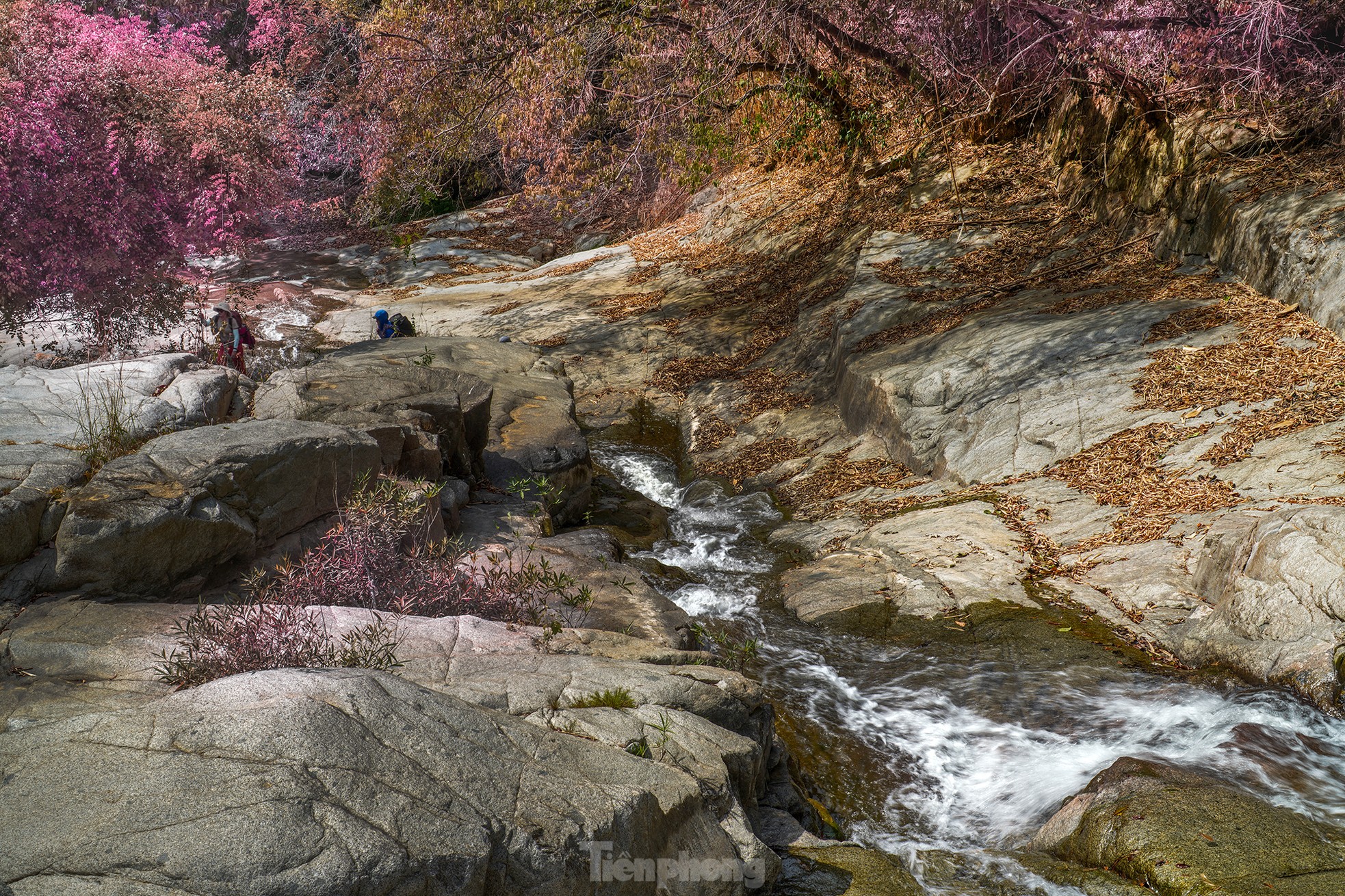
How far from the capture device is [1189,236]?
1058 cm

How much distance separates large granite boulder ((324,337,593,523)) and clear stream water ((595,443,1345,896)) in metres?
3.34

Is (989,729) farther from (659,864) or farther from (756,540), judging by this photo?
(756,540)

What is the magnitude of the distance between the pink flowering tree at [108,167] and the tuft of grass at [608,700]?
9711 mm

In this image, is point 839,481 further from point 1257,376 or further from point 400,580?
point 400,580

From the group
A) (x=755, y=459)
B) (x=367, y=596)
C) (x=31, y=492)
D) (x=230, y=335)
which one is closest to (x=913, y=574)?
(x=755, y=459)

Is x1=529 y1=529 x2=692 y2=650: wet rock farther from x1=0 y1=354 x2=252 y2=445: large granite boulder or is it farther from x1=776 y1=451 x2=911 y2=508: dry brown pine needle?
x1=0 y1=354 x2=252 y2=445: large granite boulder

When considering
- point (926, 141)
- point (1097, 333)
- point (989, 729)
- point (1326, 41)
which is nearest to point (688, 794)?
point (989, 729)

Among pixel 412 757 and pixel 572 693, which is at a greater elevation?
pixel 412 757

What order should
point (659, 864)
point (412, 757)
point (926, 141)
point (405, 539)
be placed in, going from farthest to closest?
point (926, 141)
point (405, 539)
point (659, 864)
point (412, 757)

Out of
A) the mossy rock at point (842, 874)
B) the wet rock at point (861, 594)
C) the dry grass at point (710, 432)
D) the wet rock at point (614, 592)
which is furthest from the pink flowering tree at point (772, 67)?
the mossy rock at point (842, 874)

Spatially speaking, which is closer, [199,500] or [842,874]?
[842,874]

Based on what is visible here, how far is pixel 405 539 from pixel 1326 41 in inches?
450

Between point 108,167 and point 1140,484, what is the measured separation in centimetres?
1227

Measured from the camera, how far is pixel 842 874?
13.1 feet
